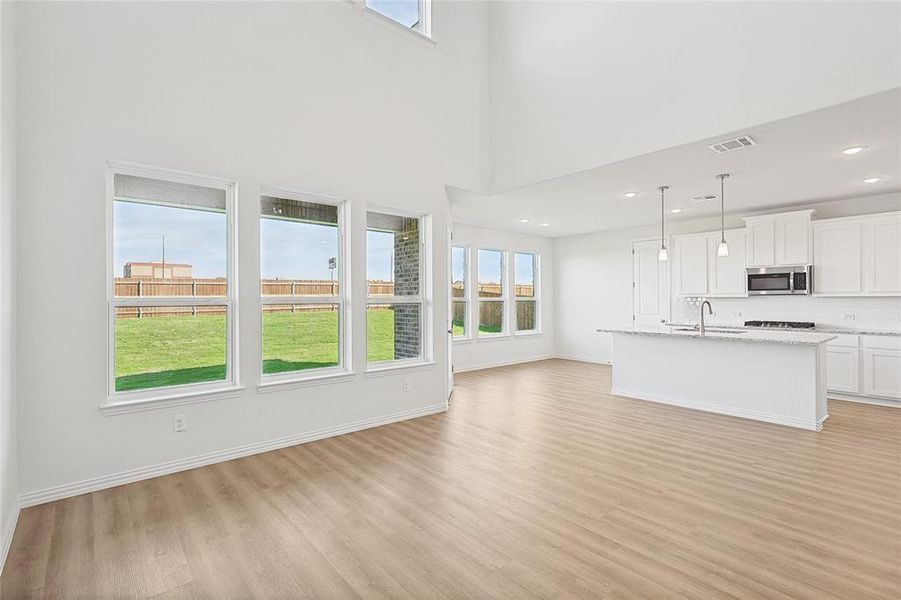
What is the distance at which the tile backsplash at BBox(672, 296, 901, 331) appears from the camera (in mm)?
5715

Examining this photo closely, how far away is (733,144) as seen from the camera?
3.89 m

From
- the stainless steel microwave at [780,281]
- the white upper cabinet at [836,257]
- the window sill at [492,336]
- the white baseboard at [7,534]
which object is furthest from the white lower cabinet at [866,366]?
the white baseboard at [7,534]

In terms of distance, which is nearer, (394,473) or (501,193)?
(394,473)

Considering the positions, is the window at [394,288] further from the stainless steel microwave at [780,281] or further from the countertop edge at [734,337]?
the stainless steel microwave at [780,281]

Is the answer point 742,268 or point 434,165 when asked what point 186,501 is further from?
point 742,268

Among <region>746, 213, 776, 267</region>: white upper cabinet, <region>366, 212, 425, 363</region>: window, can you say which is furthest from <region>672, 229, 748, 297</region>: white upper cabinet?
<region>366, 212, 425, 363</region>: window

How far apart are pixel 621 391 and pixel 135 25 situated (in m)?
6.27

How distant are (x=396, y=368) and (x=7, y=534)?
307 cm

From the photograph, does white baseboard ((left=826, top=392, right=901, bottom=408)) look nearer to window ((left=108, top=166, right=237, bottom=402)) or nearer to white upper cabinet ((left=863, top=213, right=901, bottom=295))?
white upper cabinet ((left=863, top=213, right=901, bottom=295))

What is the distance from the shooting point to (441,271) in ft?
17.2

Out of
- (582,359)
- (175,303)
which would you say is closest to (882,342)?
(582,359)

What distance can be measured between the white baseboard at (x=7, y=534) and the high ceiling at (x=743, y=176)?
4831 millimetres

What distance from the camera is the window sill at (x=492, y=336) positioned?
8.26 m

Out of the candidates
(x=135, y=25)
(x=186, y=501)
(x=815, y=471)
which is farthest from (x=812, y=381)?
(x=135, y=25)
